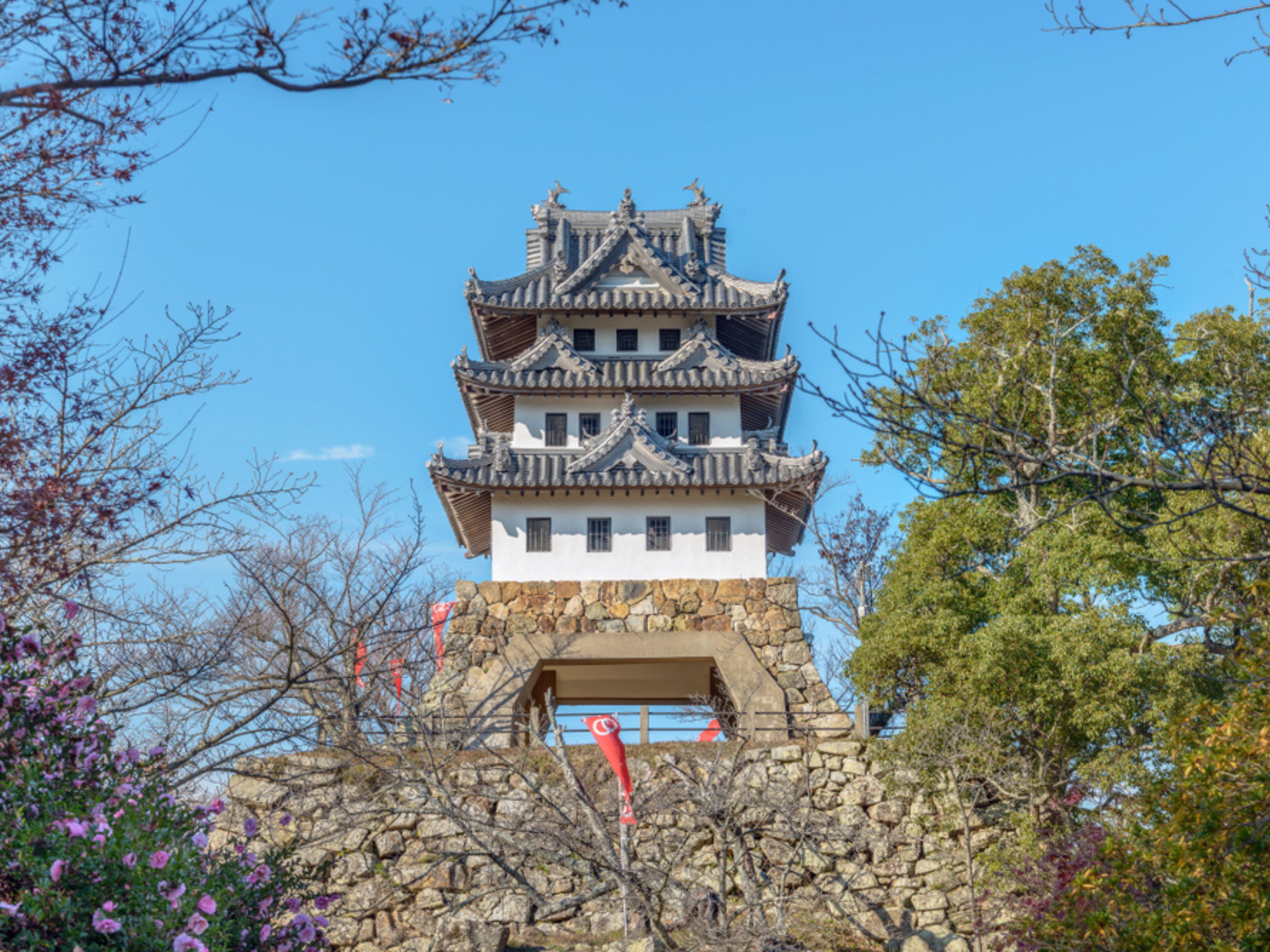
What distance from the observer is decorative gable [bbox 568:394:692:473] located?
1888 centimetres

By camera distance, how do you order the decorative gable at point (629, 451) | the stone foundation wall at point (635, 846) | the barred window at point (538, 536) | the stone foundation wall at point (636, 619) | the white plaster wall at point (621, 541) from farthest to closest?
the barred window at point (538, 536) → the white plaster wall at point (621, 541) → the decorative gable at point (629, 451) → the stone foundation wall at point (636, 619) → the stone foundation wall at point (635, 846)

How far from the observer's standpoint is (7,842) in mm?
5156

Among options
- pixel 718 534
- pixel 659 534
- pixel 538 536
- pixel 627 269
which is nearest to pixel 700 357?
pixel 627 269

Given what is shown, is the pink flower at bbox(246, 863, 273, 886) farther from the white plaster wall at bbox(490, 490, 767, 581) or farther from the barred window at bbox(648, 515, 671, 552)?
the barred window at bbox(648, 515, 671, 552)

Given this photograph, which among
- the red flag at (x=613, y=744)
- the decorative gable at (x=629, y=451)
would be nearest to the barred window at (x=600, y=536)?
the decorative gable at (x=629, y=451)

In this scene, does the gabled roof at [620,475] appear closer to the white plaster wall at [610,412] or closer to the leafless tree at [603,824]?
the white plaster wall at [610,412]

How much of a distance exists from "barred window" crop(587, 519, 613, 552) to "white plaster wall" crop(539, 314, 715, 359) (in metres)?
3.38

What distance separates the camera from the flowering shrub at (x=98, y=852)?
4.99 meters

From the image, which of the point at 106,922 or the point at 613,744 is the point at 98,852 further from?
the point at 613,744

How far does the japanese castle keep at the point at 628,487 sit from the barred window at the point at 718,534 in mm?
27

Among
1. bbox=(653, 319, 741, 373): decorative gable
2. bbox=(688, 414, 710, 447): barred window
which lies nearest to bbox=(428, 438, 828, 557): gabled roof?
bbox=(688, 414, 710, 447): barred window

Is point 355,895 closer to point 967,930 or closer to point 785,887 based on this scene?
point 785,887

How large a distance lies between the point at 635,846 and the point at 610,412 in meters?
7.90

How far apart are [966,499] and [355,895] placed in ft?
33.9
